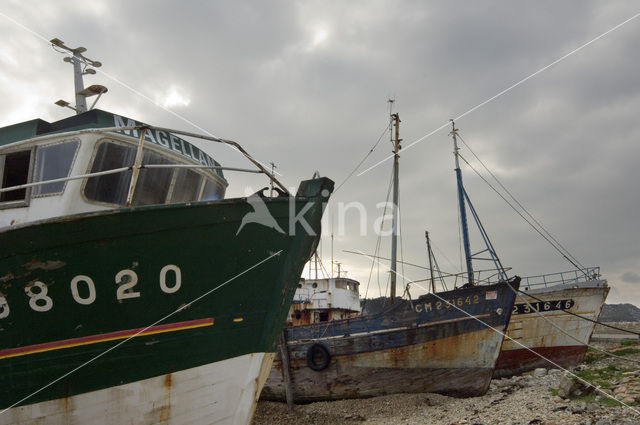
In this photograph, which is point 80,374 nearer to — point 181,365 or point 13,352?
point 13,352

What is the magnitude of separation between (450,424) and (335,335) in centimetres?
494

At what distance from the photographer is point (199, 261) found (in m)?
5.14

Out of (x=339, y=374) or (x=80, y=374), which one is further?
(x=339, y=374)

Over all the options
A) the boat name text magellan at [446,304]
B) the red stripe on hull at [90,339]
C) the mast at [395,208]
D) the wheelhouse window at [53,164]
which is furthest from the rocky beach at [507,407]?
the wheelhouse window at [53,164]

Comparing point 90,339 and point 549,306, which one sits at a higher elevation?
point 90,339

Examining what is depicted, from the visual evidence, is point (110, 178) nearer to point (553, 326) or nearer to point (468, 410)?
point (468, 410)

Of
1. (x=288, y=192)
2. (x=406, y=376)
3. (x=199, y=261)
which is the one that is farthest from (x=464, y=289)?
(x=199, y=261)

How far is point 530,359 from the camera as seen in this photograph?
1727cm

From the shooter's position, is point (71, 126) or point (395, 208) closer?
point (71, 126)

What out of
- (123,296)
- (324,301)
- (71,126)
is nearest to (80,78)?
(71,126)

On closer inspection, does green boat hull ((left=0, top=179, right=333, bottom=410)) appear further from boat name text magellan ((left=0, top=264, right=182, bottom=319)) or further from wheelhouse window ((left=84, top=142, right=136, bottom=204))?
wheelhouse window ((left=84, top=142, right=136, bottom=204))

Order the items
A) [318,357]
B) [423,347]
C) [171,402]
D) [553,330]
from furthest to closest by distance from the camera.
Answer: [553,330]
[318,357]
[423,347]
[171,402]

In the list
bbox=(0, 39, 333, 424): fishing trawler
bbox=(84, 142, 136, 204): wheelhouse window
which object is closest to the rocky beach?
bbox=(0, 39, 333, 424): fishing trawler

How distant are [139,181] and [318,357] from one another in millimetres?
10599
